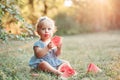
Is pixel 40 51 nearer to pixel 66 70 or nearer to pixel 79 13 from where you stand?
pixel 66 70

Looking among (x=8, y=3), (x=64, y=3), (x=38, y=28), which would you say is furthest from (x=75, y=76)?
(x=64, y=3)

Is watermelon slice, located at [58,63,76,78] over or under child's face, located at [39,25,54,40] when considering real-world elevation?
under

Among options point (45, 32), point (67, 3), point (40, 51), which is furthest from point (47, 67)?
point (67, 3)

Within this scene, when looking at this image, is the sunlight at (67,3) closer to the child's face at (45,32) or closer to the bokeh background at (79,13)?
the bokeh background at (79,13)

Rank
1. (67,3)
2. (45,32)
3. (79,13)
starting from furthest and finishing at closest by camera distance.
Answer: (79,13), (67,3), (45,32)

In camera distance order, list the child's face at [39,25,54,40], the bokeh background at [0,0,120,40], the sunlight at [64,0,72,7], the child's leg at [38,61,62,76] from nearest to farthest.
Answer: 1. the child's leg at [38,61,62,76]
2. the child's face at [39,25,54,40]
3. the bokeh background at [0,0,120,40]
4. the sunlight at [64,0,72,7]

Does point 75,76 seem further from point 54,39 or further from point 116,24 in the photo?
point 116,24

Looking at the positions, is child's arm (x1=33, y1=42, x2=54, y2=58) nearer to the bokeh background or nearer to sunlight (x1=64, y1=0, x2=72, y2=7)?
the bokeh background

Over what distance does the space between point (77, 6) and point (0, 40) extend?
12.4 metres

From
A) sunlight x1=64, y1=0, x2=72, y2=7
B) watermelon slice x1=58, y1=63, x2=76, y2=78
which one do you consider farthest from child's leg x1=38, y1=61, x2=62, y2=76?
sunlight x1=64, y1=0, x2=72, y2=7

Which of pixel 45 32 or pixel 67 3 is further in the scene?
pixel 67 3

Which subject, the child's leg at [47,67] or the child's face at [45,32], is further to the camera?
the child's face at [45,32]

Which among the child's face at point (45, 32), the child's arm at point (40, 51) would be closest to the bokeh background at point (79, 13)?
the child's face at point (45, 32)

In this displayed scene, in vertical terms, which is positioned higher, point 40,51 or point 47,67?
point 40,51
